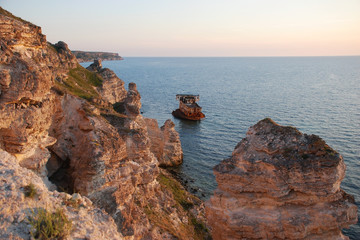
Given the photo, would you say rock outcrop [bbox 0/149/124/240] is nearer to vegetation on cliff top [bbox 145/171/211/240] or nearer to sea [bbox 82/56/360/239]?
vegetation on cliff top [bbox 145/171/211/240]

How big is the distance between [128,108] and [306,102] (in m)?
64.6

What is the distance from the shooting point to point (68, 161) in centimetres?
1702

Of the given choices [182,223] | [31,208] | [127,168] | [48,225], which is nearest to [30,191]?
[31,208]

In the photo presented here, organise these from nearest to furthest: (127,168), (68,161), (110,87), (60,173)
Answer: (60,173), (127,168), (68,161), (110,87)

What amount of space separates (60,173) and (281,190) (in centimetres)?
1258

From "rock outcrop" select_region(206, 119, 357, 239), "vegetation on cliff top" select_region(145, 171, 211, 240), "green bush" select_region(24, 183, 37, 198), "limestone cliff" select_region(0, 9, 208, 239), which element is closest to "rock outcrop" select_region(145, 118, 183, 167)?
"vegetation on cliff top" select_region(145, 171, 211, 240)

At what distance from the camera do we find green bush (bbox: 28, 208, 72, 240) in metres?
7.46

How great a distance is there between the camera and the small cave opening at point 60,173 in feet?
52.3

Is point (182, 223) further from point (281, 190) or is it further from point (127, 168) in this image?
point (281, 190)

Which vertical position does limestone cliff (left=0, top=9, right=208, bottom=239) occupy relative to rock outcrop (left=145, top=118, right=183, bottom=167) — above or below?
above

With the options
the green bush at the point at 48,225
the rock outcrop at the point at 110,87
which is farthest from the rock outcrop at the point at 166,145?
the green bush at the point at 48,225

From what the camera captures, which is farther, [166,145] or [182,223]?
[166,145]

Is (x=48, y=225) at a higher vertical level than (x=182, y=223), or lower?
higher

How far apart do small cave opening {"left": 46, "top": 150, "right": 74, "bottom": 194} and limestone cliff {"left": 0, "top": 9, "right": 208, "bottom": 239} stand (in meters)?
0.06
